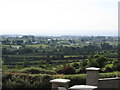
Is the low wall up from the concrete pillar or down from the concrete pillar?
down

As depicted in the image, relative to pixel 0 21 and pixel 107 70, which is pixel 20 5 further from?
pixel 107 70

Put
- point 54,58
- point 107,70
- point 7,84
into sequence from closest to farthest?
point 7,84 < point 107,70 < point 54,58

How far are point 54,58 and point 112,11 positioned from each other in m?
8.14

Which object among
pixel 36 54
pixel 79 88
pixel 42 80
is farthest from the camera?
pixel 36 54

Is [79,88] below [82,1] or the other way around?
below

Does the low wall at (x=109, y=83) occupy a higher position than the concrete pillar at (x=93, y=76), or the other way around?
the concrete pillar at (x=93, y=76)

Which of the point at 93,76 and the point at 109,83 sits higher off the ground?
the point at 93,76

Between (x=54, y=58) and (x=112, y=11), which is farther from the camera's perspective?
(x=54, y=58)

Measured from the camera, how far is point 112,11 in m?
13.0

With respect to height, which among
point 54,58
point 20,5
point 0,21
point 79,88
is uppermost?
point 20,5

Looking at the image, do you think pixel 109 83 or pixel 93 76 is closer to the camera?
pixel 93 76

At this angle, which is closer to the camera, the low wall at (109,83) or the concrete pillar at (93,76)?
the concrete pillar at (93,76)

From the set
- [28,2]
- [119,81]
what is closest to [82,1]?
[28,2]

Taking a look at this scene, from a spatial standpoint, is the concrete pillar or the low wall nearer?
the concrete pillar
